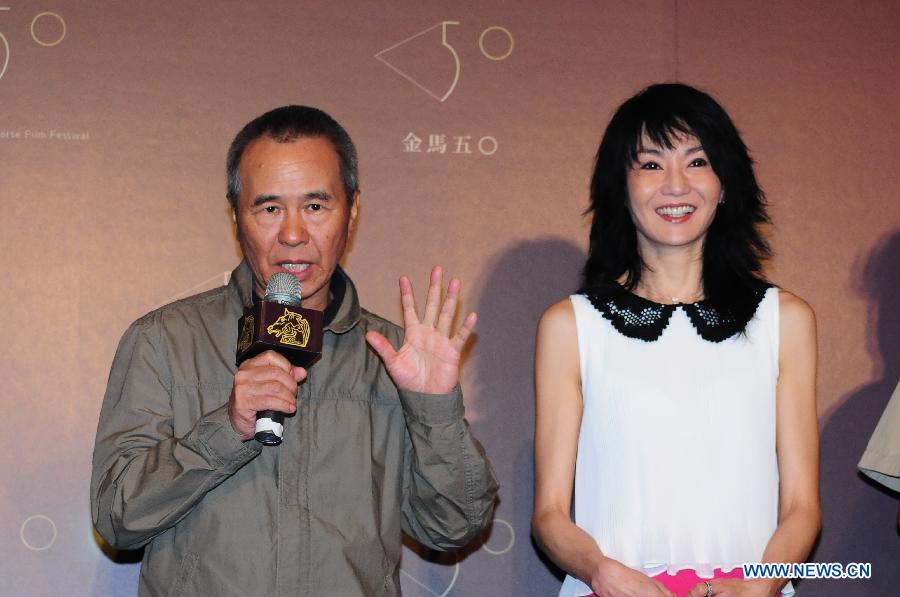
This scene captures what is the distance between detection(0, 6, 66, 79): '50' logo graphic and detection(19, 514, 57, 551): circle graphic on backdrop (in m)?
1.25

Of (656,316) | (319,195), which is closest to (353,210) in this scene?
(319,195)

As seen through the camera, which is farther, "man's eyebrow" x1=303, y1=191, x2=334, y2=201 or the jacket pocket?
"man's eyebrow" x1=303, y1=191, x2=334, y2=201

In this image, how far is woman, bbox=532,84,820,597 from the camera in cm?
229

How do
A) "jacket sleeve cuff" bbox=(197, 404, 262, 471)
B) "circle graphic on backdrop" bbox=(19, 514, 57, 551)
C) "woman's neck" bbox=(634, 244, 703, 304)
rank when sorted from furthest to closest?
1. "circle graphic on backdrop" bbox=(19, 514, 57, 551)
2. "woman's neck" bbox=(634, 244, 703, 304)
3. "jacket sleeve cuff" bbox=(197, 404, 262, 471)

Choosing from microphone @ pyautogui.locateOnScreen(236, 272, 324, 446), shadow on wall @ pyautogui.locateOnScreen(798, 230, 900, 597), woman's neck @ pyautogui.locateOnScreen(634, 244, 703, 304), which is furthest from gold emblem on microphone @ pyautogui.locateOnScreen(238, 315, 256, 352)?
shadow on wall @ pyautogui.locateOnScreen(798, 230, 900, 597)

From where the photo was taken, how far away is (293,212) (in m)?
2.33

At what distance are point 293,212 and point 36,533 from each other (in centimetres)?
128

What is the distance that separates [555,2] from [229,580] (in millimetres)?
1988

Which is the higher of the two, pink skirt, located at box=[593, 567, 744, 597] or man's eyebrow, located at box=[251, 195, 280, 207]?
man's eyebrow, located at box=[251, 195, 280, 207]

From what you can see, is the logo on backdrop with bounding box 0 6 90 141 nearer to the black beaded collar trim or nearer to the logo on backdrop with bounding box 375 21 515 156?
the logo on backdrop with bounding box 375 21 515 156

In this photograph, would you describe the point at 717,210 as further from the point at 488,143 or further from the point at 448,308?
the point at 488,143

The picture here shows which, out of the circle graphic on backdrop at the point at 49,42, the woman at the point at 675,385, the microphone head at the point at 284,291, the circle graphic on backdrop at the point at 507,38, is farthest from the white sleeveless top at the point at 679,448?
the circle graphic on backdrop at the point at 49,42

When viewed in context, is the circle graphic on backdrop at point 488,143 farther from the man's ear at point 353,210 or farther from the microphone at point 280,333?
the microphone at point 280,333

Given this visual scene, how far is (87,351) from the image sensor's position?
3029 mm
